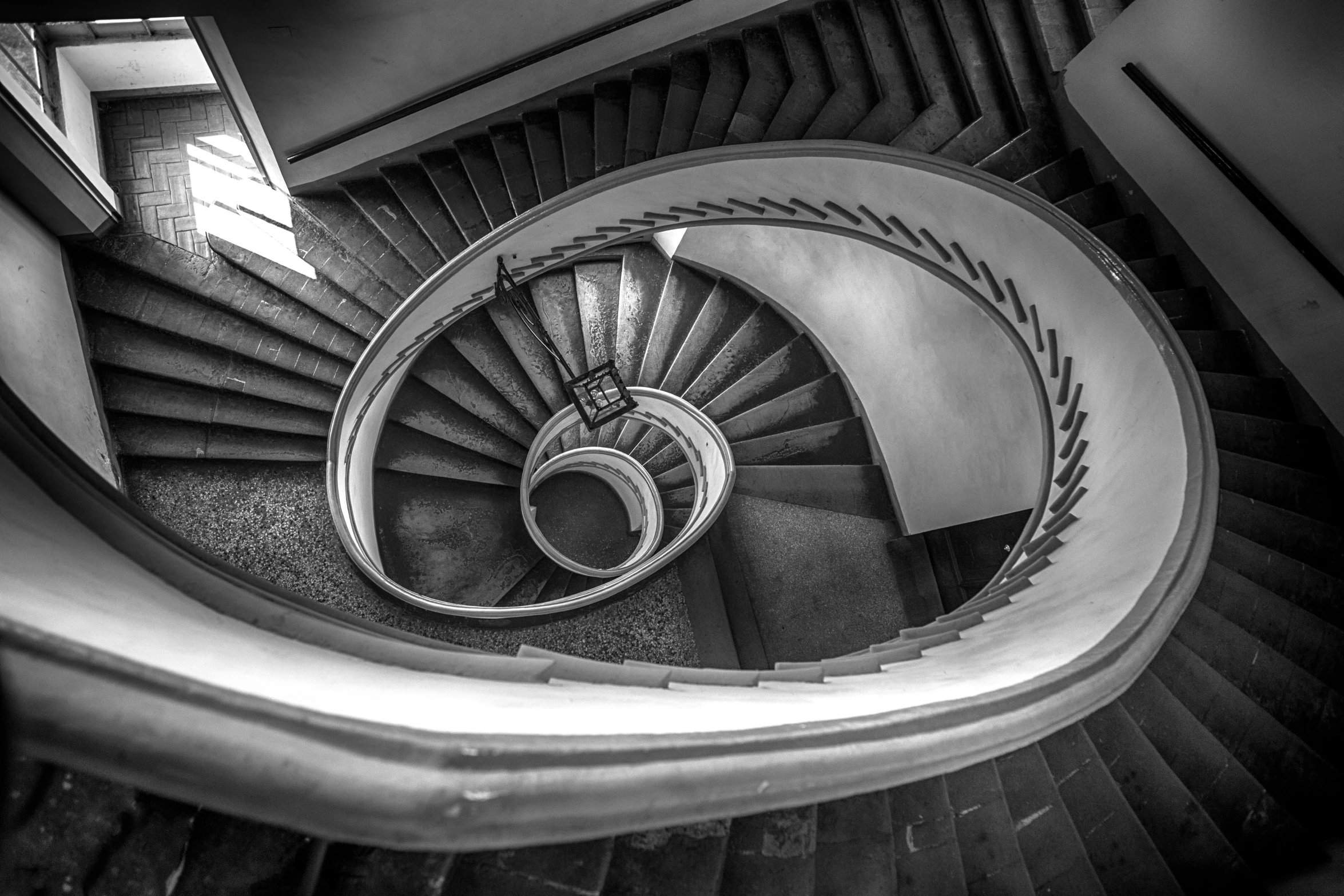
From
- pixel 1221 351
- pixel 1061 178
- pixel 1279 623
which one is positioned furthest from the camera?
pixel 1061 178

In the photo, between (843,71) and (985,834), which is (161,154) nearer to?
(843,71)

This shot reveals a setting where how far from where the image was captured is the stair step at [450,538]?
712 centimetres

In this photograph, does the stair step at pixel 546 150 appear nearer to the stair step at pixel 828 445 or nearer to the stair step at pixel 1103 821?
the stair step at pixel 828 445

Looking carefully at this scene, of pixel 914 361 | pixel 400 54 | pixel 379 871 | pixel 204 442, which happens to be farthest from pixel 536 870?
pixel 914 361

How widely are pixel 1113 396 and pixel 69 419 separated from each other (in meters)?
6.58

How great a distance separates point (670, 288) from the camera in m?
8.77

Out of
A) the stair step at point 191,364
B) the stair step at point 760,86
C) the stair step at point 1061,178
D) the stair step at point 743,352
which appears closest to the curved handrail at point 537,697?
the stair step at point 1061,178

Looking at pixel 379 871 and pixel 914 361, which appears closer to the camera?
pixel 379 871

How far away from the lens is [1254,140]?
445 centimetres

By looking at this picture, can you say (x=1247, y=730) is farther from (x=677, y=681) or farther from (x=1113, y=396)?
(x=677, y=681)

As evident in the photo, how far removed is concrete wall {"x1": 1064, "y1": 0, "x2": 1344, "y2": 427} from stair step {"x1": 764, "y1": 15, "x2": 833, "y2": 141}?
1.86 meters

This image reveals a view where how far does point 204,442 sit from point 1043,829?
5.90 meters

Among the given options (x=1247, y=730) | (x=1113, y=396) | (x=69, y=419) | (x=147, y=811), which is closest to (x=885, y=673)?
(x=1247, y=730)

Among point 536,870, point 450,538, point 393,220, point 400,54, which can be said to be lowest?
point 536,870
